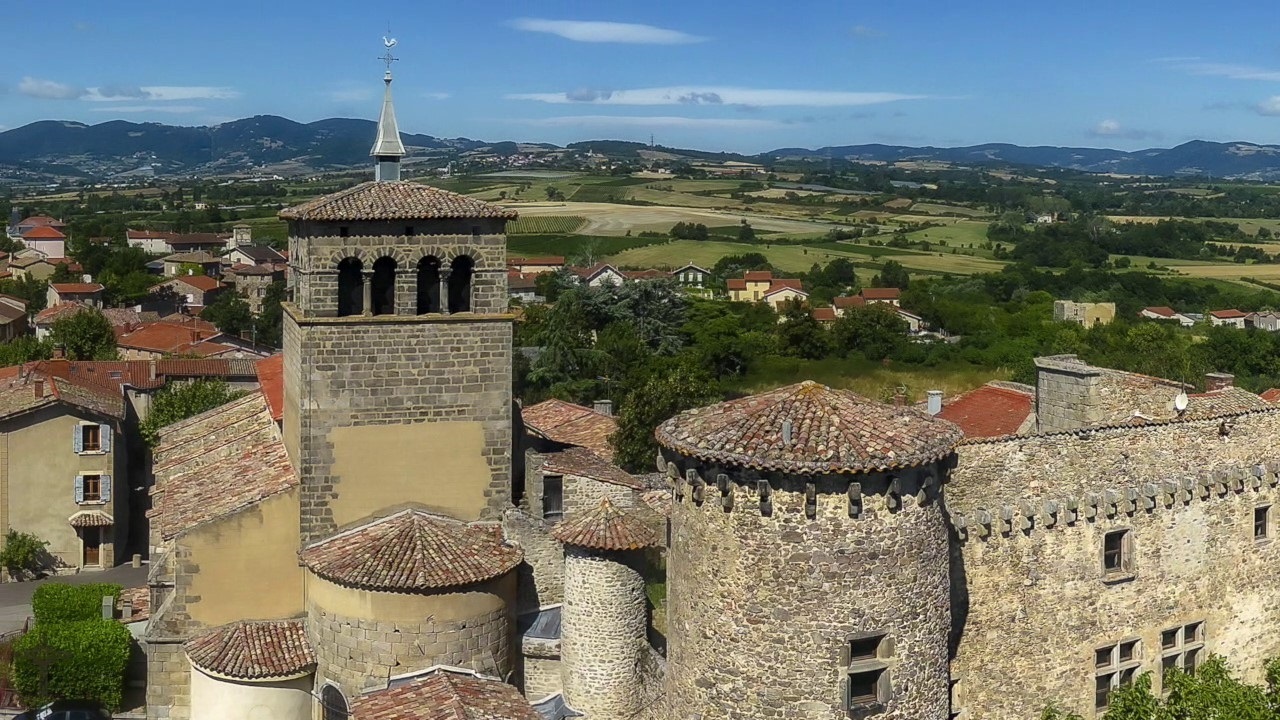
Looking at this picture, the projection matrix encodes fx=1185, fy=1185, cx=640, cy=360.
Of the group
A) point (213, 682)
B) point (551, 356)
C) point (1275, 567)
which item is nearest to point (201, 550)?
point (213, 682)

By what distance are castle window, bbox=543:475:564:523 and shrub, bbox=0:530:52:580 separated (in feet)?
76.5

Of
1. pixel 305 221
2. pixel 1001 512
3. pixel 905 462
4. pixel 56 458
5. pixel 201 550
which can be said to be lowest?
pixel 56 458

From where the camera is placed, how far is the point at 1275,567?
2178 cm

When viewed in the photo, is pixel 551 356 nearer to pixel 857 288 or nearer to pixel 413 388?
pixel 413 388

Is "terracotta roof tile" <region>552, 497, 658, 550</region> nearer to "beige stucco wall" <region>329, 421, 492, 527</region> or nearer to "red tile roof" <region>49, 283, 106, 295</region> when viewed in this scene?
"beige stucco wall" <region>329, 421, 492, 527</region>

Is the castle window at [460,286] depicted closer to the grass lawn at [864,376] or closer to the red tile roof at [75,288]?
the grass lawn at [864,376]

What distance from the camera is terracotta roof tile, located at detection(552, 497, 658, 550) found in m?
19.7

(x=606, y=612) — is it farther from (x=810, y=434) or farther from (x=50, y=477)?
(x=50, y=477)

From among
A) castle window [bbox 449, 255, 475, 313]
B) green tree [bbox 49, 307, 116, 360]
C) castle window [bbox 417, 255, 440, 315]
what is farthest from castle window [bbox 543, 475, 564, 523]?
green tree [bbox 49, 307, 116, 360]

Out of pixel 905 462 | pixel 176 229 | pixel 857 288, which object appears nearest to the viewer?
pixel 905 462

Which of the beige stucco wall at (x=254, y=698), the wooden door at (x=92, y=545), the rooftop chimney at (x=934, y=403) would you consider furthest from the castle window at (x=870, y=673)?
the wooden door at (x=92, y=545)

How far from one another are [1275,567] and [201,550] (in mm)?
19539

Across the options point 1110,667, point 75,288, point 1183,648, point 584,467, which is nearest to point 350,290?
point 584,467

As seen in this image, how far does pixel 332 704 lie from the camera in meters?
20.8
